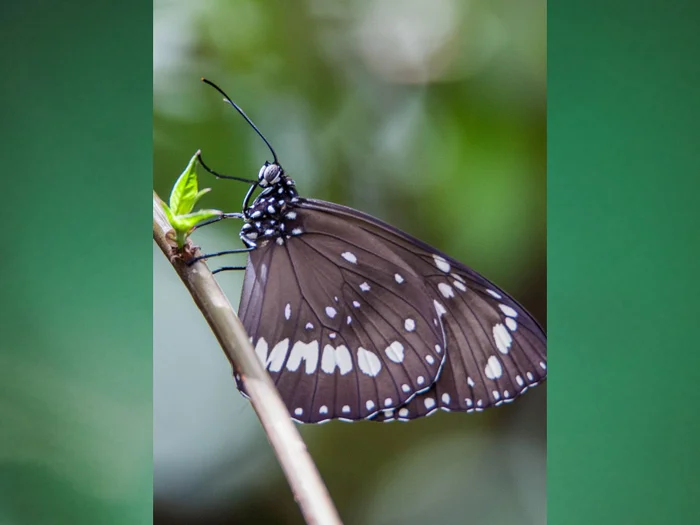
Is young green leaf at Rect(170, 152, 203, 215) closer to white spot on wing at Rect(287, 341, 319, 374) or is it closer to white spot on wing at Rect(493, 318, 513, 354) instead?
white spot on wing at Rect(287, 341, 319, 374)

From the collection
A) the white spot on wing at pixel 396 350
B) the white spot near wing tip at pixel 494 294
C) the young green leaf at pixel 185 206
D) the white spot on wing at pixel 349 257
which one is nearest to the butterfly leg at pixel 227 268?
the young green leaf at pixel 185 206

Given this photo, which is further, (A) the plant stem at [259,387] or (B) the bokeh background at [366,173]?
(B) the bokeh background at [366,173]

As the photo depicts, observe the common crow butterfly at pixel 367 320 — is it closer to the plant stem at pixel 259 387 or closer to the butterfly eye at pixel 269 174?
the butterfly eye at pixel 269 174

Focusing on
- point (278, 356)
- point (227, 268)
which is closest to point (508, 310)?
point (278, 356)

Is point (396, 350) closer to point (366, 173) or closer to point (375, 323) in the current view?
point (375, 323)
